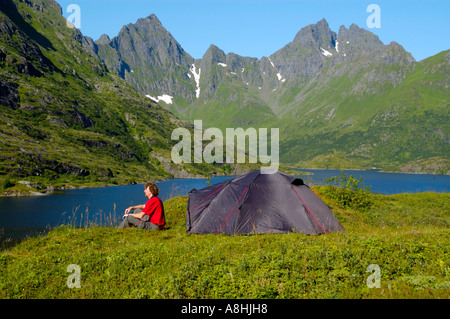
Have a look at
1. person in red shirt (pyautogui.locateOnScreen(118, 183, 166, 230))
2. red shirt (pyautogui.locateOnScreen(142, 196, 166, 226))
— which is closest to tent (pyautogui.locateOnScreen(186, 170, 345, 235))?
red shirt (pyautogui.locateOnScreen(142, 196, 166, 226))

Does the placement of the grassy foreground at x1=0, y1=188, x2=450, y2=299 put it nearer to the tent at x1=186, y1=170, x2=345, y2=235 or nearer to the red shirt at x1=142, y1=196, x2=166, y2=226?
the tent at x1=186, y1=170, x2=345, y2=235

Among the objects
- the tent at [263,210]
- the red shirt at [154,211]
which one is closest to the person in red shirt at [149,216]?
the red shirt at [154,211]

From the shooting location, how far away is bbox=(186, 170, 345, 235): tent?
15.8m

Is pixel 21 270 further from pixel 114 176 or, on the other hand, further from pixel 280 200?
pixel 114 176

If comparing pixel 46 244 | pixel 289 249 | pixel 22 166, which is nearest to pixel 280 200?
pixel 289 249

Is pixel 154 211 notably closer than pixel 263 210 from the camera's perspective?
No

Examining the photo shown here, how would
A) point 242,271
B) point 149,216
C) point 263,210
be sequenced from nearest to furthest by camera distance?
point 242,271 < point 263,210 < point 149,216

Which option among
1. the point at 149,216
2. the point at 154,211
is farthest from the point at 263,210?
the point at 149,216

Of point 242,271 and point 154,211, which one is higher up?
point 154,211

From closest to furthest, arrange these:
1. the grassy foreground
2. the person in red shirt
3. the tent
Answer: the grassy foreground, the tent, the person in red shirt

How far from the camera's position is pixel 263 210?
16.4m

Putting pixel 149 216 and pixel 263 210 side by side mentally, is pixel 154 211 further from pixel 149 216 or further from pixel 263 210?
pixel 263 210

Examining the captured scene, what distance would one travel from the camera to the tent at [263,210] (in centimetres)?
1584

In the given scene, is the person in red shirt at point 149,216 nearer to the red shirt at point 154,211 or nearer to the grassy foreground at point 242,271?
the red shirt at point 154,211
